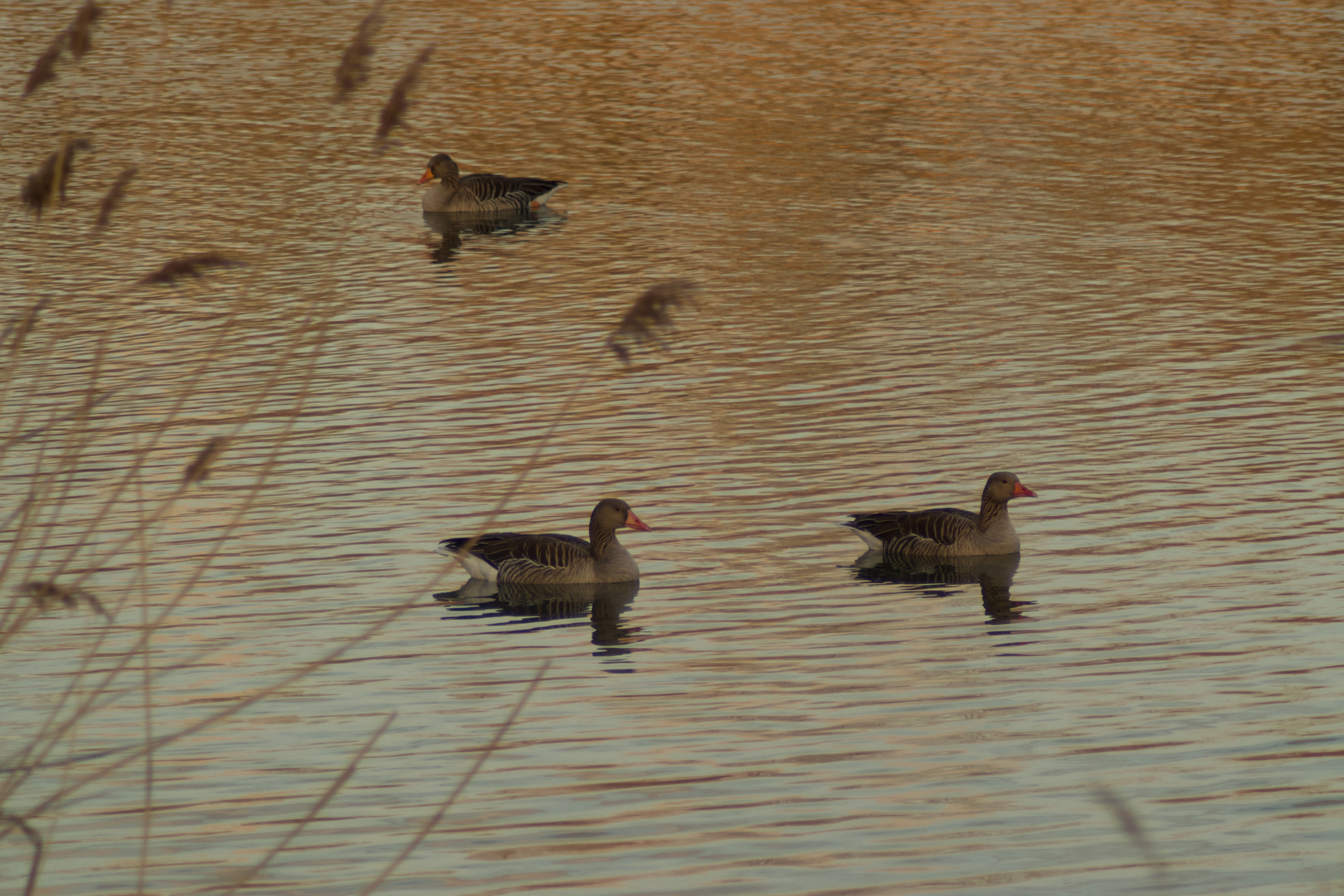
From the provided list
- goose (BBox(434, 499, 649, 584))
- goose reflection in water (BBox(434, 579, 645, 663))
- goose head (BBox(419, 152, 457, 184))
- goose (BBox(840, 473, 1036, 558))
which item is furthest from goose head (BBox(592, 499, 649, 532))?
goose head (BBox(419, 152, 457, 184))

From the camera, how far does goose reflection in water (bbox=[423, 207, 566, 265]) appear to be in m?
34.5

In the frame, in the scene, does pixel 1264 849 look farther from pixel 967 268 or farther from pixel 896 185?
pixel 896 185

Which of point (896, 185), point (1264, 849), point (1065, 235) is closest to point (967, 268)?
point (1065, 235)

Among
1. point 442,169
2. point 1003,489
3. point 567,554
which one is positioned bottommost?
point 442,169

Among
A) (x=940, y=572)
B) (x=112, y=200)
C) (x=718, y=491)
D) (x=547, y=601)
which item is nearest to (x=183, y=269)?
(x=112, y=200)

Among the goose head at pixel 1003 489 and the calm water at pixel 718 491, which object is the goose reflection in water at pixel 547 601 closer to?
the calm water at pixel 718 491

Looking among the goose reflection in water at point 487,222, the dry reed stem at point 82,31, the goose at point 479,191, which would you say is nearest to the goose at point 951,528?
the dry reed stem at point 82,31

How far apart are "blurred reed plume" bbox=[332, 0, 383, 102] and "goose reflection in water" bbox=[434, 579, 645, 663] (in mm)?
9340

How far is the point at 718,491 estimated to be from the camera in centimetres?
1878

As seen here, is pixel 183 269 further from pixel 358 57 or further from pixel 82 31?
pixel 82 31

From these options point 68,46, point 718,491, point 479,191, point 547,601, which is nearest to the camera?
point 68,46

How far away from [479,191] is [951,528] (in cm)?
1975

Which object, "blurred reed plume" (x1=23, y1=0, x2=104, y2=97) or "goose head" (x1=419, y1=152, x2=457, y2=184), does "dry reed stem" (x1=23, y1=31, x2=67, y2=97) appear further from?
"goose head" (x1=419, y1=152, x2=457, y2=184)

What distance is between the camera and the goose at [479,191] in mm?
34906
